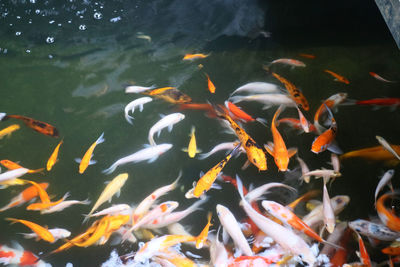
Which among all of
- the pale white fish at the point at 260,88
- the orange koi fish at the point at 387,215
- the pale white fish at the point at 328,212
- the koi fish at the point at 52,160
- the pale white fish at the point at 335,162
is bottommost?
the orange koi fish at the point at 387,215

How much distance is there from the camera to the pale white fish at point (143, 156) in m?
2.00

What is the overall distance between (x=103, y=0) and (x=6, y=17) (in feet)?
3.48

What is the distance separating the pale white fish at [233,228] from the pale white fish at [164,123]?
0.68m

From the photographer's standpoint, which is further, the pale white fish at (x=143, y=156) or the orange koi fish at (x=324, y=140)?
the pale white fish at (x=143, y=156)

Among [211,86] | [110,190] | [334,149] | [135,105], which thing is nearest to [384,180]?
[334,149]

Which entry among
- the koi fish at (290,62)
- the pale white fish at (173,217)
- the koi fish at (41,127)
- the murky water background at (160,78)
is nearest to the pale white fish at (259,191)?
the murky water background at (160,78)

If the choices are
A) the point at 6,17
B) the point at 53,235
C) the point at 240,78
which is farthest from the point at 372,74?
the point at 6,17

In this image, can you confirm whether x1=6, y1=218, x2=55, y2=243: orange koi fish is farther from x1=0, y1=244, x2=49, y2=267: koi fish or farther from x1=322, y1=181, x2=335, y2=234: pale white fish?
x1=322, y1=181, x2=335, y2=234: pale white fish

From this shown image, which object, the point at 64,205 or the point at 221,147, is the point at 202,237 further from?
the point at 64,205

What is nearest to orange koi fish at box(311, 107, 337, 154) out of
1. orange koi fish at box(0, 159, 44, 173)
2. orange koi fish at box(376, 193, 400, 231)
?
orange koi fish at box(376, 193, 400, 231)

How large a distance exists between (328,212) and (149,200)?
986 mm

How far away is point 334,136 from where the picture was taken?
1.88 m

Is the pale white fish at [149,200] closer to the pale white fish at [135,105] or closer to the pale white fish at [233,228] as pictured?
the pale white fish at [233,228]

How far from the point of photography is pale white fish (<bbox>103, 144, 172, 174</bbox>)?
2.00 m
